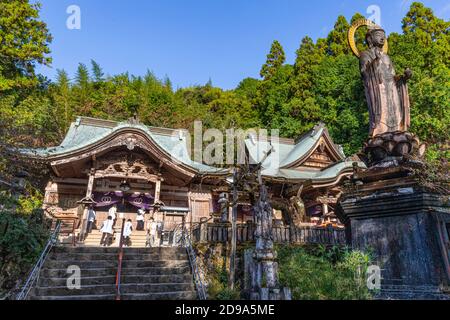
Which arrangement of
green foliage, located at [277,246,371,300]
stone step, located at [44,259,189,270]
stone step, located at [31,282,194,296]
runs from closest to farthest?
1. green foliage, located at [277,246,371,300]
2. stone step, located at [31,282,194,296]
3. stone step, located at [44,259,189,270]

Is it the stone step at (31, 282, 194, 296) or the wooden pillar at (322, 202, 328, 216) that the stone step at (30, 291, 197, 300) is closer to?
the stone step at (31, 282, 194, 296)

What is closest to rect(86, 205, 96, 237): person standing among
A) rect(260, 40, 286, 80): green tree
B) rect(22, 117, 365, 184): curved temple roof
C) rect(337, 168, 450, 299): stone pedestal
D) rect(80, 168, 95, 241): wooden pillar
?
rect(80, 168, 95, 241): wooden pillar

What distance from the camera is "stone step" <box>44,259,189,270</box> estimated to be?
26.2ft

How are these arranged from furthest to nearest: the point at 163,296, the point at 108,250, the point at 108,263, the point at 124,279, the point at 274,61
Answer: the point at 274,61, the point at 108,250, the point at 108,263, the point at 124,279, the point at 163,296

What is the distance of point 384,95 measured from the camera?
7.64 metres

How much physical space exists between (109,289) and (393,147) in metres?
7.71

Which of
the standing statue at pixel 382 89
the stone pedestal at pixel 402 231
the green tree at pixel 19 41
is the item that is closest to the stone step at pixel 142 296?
the stone pedestal at pixel 402 231

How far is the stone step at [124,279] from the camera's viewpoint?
24.0ft

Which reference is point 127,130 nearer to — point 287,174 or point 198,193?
point 198,193

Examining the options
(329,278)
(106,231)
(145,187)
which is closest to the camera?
(329,278)

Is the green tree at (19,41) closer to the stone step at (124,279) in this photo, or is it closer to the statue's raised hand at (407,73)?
the stone step at (124,279)

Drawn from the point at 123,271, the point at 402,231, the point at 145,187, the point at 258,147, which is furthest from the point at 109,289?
the point at 258,147

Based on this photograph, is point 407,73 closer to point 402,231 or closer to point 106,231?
point 402,231

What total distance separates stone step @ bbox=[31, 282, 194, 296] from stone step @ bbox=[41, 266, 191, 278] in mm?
521
